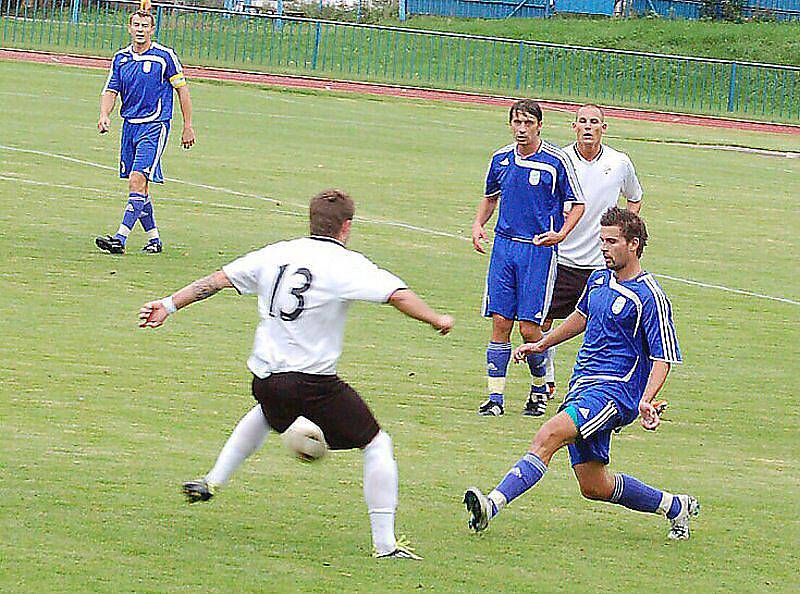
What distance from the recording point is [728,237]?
19359 millimetres

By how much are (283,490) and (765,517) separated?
2650 millimetres

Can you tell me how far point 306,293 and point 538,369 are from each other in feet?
13.9

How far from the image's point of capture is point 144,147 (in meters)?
14.8

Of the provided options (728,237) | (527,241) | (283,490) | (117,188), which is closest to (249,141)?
(117,188)

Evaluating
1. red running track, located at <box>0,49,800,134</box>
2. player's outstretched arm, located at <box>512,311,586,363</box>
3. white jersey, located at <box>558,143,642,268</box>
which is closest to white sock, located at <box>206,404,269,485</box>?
player's outstretched arm, located at <box>512,311,586,363</box>

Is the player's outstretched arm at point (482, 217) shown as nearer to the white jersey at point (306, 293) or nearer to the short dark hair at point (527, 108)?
the short dark hair at point (527, 108)

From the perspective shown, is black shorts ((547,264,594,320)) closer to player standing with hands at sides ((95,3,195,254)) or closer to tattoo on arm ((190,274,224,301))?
tattoo on arm ((190,274,224,301))

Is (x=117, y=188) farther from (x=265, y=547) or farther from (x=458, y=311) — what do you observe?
(x=265, y=547)

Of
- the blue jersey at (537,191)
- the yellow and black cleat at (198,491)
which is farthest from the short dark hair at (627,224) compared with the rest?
the blue jersey at (537,191)

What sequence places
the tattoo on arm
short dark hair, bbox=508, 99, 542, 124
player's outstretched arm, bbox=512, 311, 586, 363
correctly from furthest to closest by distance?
1. short dark hair, bbox=508, 99, 542, 124
2. player's outstretched arm, bbox=512, 311, 586, 363
3. the tattoo on arm

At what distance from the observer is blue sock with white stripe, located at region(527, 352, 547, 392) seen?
10.5 m

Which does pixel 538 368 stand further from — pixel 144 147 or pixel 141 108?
pixel 141 108

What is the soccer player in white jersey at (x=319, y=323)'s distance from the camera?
6.55 m

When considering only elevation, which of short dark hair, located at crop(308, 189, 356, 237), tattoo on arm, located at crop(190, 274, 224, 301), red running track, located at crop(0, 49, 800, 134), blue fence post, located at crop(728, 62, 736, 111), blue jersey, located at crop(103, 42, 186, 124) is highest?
blue fence post, located at crop(728, 62, 736, 111)
